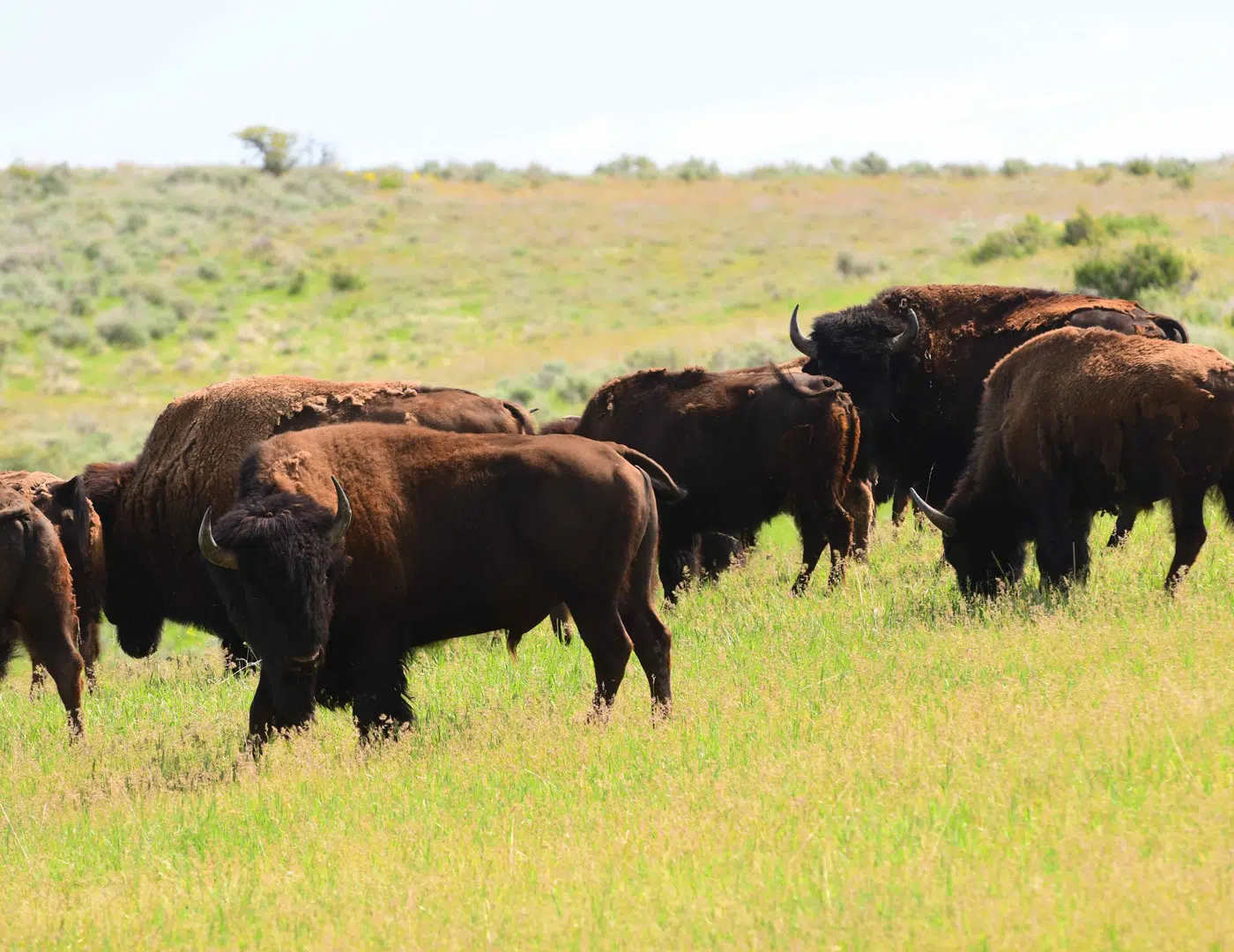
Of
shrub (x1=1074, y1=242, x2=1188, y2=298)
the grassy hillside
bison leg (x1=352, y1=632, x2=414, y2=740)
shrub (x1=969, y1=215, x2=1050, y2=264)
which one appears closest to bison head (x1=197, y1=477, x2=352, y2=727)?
bison leg (x1=352, y1=632, x2=414, y2=740)

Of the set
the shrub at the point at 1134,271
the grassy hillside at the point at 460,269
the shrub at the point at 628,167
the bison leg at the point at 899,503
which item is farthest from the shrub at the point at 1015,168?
the bison leg at the point at 899,503

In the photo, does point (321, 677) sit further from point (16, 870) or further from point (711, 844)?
point (711, 844)

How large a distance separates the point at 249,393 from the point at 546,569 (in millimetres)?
4187

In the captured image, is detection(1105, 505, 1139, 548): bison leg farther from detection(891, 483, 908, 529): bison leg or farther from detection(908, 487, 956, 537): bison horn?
detection(891, 483, 908, 529): bison leg

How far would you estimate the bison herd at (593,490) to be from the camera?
7418mm

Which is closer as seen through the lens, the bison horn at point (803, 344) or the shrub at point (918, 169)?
the bison horn at point (803, 344)

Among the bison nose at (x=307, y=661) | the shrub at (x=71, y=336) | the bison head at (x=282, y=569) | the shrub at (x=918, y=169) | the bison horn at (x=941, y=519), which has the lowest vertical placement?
the shrub at (x=71, y=336)

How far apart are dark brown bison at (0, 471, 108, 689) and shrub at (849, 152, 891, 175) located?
187 ft

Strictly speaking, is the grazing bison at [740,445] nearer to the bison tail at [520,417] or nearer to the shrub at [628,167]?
the bison tail at [520,417]

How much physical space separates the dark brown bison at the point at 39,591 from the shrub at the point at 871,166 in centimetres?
5885

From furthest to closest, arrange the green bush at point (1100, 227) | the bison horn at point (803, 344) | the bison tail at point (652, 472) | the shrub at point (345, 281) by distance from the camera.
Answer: the shrub at point (345, 281)
the green bush at point (1100, 227)
the bison horn at point (803, 344)
the bison tail at point (652, 472)

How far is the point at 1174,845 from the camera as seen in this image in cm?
445

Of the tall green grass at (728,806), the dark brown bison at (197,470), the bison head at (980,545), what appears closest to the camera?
the tall green grass at (728,806)

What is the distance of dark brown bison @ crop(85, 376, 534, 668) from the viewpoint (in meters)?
10.3
